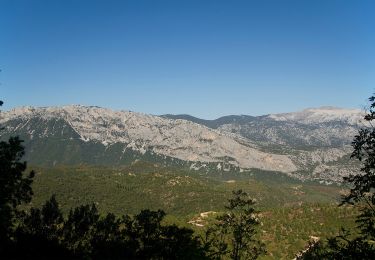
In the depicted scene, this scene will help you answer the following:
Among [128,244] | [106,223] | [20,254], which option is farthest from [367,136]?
[106,223]

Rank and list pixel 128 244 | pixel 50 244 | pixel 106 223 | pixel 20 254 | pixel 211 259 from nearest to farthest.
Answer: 1. pixel 20 254
2. pixel 50 244
3. pixel 128 244
4. pixel 106 223
5. pixel 211 259

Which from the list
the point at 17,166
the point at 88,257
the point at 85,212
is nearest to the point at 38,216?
the point at 85,212

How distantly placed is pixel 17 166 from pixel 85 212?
192ft

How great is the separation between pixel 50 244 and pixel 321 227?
142m

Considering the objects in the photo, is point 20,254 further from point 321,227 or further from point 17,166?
point 321,227

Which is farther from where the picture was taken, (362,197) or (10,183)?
(362,197)

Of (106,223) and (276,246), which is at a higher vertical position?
(106,223)

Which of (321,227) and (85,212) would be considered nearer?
(85,212)

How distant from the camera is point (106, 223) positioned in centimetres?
8450

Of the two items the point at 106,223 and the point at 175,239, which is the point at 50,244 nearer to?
the point at 106,223

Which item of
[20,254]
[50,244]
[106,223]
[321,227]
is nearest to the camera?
[20,254]

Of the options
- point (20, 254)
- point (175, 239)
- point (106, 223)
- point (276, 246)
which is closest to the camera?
point (20, 254)

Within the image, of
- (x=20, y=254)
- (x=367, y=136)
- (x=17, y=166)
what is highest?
(x=367, y=136)

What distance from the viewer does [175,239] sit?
79.0 meters
